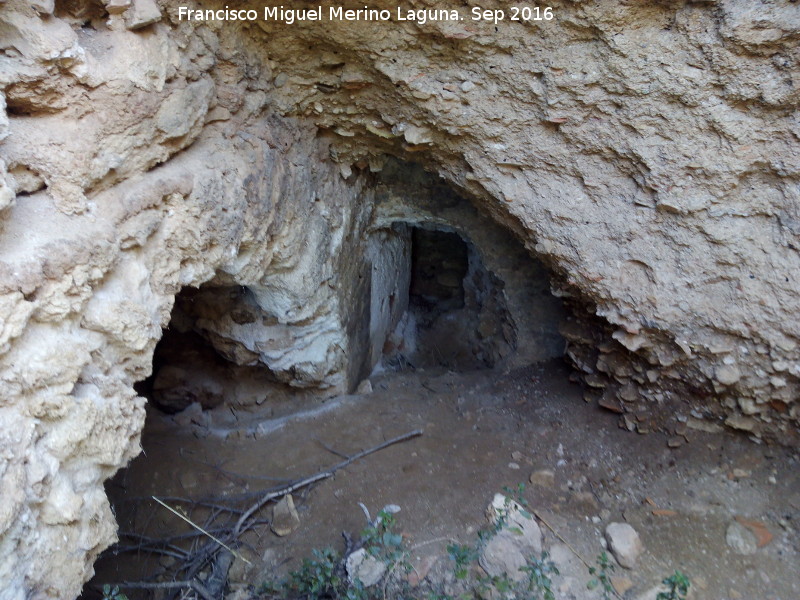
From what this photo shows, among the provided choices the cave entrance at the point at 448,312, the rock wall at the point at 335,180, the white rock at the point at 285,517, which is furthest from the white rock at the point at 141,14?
the cave entrance at the point at 448,312

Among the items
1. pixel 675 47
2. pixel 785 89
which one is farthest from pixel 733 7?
pixel 785 89

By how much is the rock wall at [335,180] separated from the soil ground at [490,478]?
0.29 m

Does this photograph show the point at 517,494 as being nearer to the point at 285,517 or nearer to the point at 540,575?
the point at 540,575

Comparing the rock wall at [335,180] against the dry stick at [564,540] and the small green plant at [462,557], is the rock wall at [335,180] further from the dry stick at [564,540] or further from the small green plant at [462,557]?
the small green plant at [462,557]

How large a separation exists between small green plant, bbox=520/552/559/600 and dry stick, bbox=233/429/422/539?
3.79 ft

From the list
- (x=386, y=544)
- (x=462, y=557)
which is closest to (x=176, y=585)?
(x=386, y=544)

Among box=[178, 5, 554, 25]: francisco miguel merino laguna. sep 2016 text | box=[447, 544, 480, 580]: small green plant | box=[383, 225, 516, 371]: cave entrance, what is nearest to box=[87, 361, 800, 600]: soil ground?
box=[447, 544, 480, 580]: small green plant

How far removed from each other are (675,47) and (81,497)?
2456 millimetres

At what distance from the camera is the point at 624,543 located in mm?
2262

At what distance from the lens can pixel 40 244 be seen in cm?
155

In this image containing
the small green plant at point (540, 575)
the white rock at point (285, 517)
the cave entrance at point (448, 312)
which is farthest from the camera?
the cave entrance at point (448, 312)

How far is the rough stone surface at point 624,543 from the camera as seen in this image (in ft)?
7.29

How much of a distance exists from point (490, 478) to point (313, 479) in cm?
88

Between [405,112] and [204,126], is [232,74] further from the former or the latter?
[405,112]
